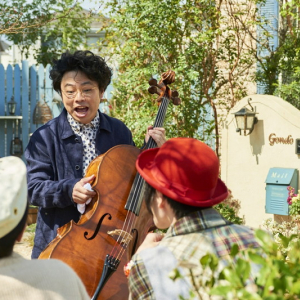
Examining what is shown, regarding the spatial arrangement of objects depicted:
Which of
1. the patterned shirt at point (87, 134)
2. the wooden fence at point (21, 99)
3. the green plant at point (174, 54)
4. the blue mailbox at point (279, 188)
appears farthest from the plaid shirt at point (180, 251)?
the wooden fence at point (21, 99)

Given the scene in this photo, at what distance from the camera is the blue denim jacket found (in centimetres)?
308

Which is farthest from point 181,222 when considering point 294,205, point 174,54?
point 174,54

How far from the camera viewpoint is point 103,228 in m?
2.98

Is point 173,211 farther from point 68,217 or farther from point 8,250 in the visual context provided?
point 68,217

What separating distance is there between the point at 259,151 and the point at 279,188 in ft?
2.33

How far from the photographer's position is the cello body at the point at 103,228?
9.39 feet

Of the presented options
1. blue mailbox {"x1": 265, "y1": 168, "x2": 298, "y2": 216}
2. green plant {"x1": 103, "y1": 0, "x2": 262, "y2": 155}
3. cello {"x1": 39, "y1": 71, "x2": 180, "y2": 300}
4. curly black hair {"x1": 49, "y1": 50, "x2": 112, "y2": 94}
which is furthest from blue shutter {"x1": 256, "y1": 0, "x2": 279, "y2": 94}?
cello {"x1": 39, "y1": 71, "x2": 180, "y2": 300}

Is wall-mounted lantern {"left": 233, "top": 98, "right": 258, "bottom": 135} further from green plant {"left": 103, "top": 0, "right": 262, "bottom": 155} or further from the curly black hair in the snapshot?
the curly black hair

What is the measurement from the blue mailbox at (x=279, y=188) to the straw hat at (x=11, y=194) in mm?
5507

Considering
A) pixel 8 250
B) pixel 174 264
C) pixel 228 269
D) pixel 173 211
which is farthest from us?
pixel 173 211

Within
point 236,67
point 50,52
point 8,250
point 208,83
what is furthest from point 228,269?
point 50,52

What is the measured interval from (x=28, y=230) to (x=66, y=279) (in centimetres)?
684

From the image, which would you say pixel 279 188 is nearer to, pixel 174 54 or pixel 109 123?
pixel 174 54

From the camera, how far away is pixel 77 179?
10.2ft
